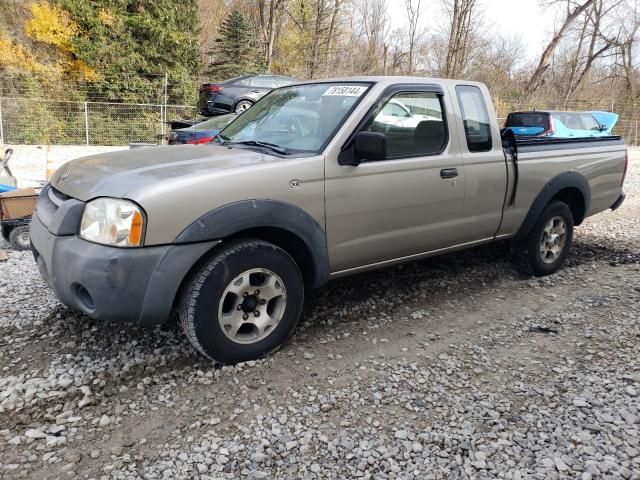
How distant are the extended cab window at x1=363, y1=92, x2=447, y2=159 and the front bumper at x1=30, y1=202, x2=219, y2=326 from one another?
63.9 inches

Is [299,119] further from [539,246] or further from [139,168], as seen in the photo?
[539,246]

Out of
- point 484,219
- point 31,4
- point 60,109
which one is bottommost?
point 484,219

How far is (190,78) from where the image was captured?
894 inches

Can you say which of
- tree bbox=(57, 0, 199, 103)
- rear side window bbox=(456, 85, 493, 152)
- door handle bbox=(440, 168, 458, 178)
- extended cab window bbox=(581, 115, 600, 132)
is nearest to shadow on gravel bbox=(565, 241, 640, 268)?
rear side window bbox=(456, 85, 493, 152)

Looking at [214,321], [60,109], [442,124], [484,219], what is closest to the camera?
[214,321]

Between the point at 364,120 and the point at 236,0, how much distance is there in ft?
118

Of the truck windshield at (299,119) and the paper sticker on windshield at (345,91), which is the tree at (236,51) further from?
the paper sticker on windshield at (345,91)

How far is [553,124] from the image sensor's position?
43.8ft

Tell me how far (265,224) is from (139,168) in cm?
85

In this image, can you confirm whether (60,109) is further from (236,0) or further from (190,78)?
(236,0)

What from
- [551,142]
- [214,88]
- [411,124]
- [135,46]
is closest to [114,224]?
[411,124]

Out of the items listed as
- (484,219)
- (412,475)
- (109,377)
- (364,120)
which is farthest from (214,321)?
(484,219)

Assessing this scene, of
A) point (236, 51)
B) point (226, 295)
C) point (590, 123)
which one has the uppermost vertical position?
point (236, 51)

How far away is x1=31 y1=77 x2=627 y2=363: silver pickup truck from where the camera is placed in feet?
9.25
